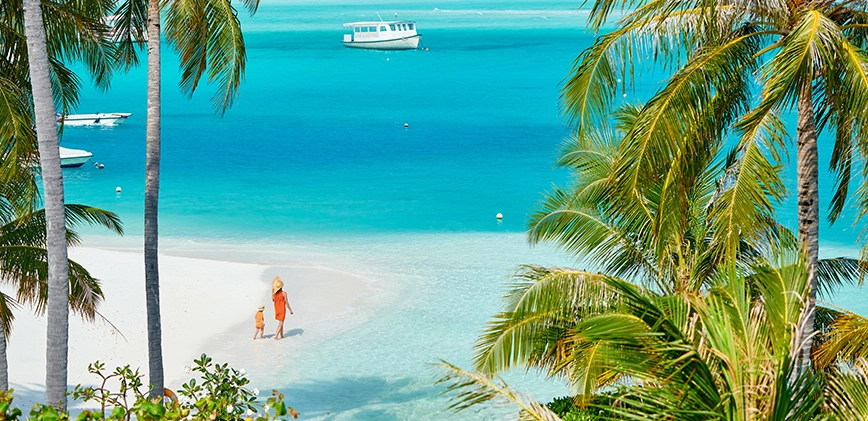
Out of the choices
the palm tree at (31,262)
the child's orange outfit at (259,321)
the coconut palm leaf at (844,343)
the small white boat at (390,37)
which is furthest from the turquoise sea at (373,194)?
the small white boat at (390,37)

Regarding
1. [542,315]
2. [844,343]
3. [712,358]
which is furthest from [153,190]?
[712,358]

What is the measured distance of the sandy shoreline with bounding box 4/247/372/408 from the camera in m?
16.8

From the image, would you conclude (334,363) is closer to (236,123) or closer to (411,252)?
(411,252)

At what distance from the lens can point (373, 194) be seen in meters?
39.4

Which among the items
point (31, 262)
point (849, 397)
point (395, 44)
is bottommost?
point (849, 397)

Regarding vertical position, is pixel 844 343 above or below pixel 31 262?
below

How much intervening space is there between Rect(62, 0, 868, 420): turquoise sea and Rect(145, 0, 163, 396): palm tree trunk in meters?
3.89

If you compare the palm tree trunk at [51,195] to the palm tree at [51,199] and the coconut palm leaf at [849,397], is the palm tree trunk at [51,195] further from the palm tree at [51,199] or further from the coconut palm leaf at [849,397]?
the coconut palm leaf at [849,397]

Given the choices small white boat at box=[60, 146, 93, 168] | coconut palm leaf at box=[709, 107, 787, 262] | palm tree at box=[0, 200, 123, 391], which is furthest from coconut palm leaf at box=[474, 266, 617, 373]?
small white boat at box=[60, 146, 93, 168]

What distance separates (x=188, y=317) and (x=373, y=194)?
1993 centimetres

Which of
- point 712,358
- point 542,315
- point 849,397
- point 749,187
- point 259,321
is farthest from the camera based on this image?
point 259,321

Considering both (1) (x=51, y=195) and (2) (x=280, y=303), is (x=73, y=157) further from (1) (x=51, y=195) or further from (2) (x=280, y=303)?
(1) (x=51, y=195)

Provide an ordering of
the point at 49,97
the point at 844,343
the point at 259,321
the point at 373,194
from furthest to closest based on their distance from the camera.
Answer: the point at 373,194 < the point at 259,321 < the point at 844,343 < the point at 49,97

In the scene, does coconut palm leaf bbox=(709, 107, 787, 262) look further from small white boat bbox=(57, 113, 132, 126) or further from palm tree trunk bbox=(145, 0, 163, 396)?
small white boat bbox=(57, 113, 132, 126)
